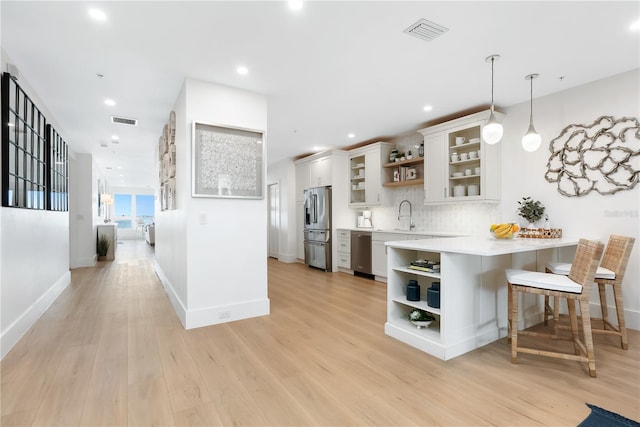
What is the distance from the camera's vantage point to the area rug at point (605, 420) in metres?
1.69

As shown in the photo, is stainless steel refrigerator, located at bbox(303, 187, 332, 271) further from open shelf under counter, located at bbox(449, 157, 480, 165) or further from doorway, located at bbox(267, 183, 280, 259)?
open shelf under counter, located at bbox(449, 157, 480, 165)

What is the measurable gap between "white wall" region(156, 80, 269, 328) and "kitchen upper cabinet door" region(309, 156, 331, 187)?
2933mm

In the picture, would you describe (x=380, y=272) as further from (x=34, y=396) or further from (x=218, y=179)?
(x=34, y=396)

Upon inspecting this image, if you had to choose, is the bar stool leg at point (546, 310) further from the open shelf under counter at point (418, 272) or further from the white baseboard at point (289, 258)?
the white baseboard at point (289, 258)

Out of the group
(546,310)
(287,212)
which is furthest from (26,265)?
(546,310)

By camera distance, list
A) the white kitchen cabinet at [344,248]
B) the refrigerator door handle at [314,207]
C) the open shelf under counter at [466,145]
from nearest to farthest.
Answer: the open shelf under counter at [466,145] → the white kitchen cabinet at [344,248] → the refrigerator door handle at [314,207]

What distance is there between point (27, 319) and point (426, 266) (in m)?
3.79

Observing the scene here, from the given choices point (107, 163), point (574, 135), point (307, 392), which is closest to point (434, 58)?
point (574, 135)

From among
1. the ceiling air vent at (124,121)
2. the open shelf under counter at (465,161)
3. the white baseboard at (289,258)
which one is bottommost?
the white baseboard at (289,258)

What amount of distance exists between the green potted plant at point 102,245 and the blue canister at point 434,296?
8.02 metres

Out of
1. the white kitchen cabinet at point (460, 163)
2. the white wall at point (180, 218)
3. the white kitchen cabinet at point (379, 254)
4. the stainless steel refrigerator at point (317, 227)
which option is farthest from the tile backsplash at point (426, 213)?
the white wall at point (180, 218)

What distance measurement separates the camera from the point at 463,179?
4.57 metres

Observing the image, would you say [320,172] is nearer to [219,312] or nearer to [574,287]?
[219,312]

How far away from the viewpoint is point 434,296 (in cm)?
263
